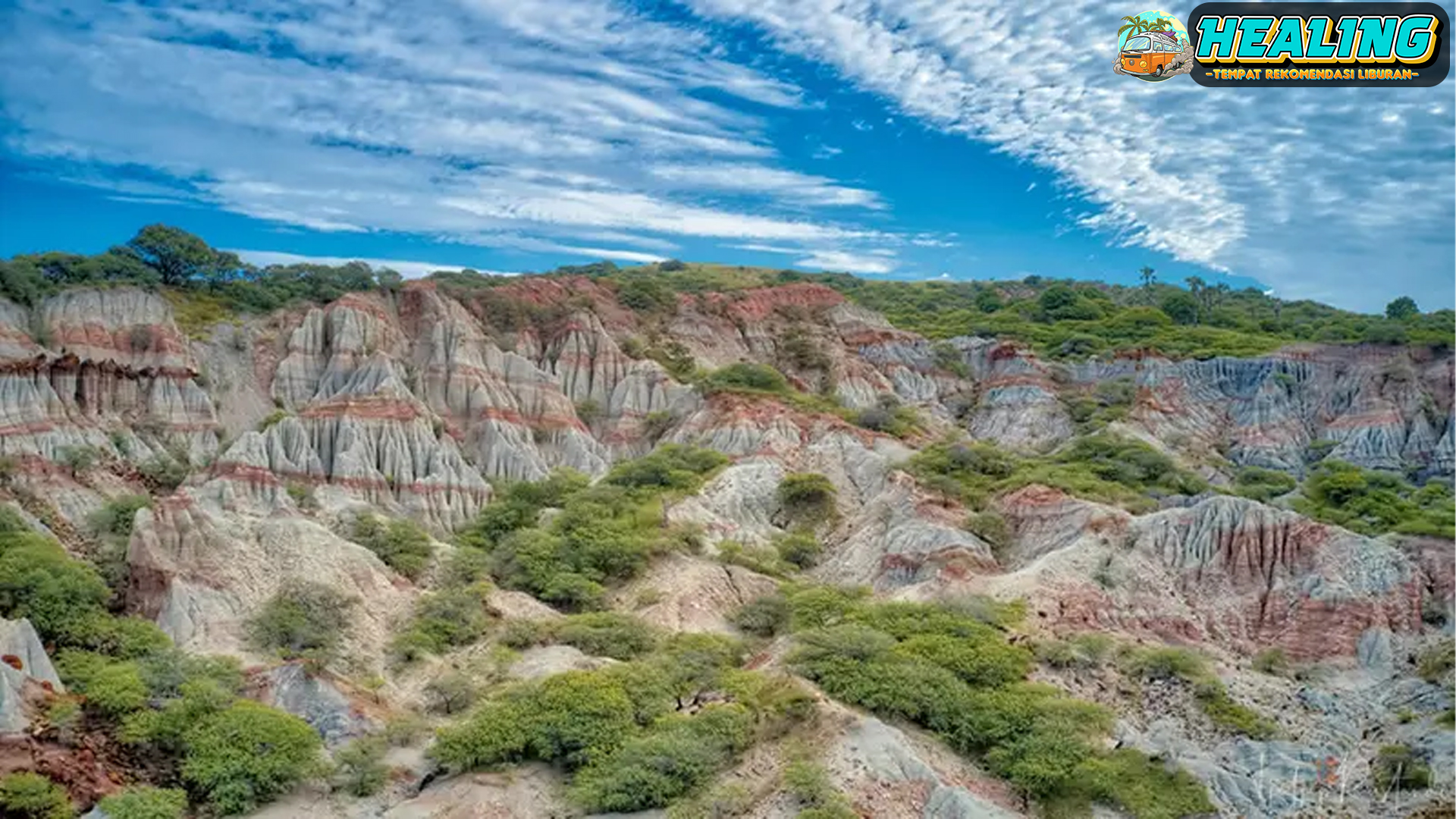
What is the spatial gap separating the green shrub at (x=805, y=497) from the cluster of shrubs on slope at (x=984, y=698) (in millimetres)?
13280

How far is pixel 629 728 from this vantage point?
28547 mm

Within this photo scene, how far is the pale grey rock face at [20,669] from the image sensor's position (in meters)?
26.7

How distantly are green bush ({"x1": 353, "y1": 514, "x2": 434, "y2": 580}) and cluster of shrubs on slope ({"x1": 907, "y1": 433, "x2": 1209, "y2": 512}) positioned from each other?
810 inches

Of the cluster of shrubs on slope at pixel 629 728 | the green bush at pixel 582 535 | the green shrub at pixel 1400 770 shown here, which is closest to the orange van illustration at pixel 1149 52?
the green shrub at pixel 1400 770

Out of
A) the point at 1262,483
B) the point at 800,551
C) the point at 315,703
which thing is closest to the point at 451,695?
the point at 315,703

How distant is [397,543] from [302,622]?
23.1 feet

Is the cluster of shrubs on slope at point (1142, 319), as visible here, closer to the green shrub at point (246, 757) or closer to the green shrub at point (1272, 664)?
the green shrub at point (1272, 664)

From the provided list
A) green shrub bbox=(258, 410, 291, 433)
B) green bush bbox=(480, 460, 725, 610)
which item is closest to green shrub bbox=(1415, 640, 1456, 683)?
green bush bbox=(480, 460, 725, 610)

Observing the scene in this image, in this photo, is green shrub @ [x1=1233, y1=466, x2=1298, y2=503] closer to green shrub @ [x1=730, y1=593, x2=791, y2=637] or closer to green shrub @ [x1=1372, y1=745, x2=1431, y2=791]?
green shrub @ [x1=1372, y1=745, x2=1431, y2=791]

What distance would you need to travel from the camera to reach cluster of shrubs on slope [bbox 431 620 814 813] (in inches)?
1040

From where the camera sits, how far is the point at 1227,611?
3700 centimetres

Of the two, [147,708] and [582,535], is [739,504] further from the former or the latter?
[147,708]

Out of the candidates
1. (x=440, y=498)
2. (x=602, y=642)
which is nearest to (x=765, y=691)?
(x=602, y=642)

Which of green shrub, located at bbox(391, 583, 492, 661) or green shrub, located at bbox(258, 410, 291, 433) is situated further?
green shrub, located at bbox(258, 410, 291, 433)
